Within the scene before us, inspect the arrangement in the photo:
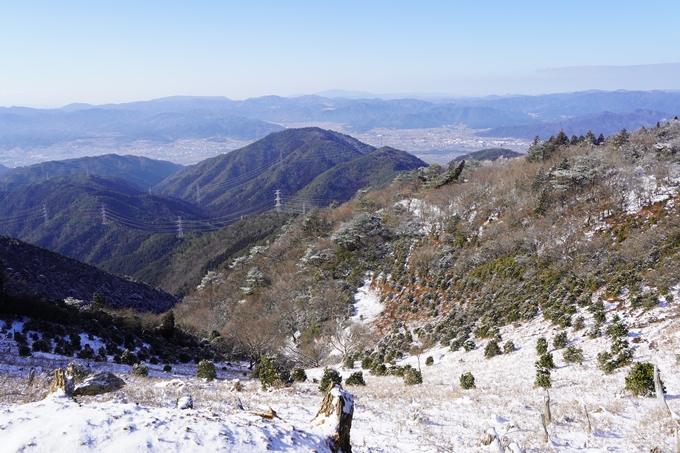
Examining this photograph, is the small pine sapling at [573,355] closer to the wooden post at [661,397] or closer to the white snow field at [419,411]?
the white snow field at [419,411]

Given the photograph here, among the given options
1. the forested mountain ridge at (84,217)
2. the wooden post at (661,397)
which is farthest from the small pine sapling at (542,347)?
the forested mountain ridge at (84,217)

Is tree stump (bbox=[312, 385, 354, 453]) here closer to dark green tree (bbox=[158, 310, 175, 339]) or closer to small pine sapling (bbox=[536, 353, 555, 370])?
small pine sapling (bbox=[536, 353, 555, 370])

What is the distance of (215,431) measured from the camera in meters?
5.72

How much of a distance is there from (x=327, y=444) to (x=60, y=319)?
2212 cm

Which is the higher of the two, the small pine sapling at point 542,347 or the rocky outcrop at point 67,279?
the small pine sapling at point 542,347

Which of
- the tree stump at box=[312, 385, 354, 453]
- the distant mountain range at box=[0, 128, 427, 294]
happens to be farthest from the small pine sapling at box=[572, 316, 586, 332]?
the distant mountain range at box=[0, 128, 427, 294]

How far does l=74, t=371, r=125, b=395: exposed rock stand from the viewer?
392 inches

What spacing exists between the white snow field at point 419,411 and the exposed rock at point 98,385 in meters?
0.36

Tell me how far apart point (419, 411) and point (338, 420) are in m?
5.51

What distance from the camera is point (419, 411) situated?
10.8 meters

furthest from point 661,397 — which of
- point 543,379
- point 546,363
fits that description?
point 546,363

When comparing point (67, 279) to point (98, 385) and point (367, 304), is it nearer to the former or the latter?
point (367, 304)

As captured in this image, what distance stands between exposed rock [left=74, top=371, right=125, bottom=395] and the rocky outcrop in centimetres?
3081

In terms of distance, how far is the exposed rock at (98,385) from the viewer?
32.7 feet
